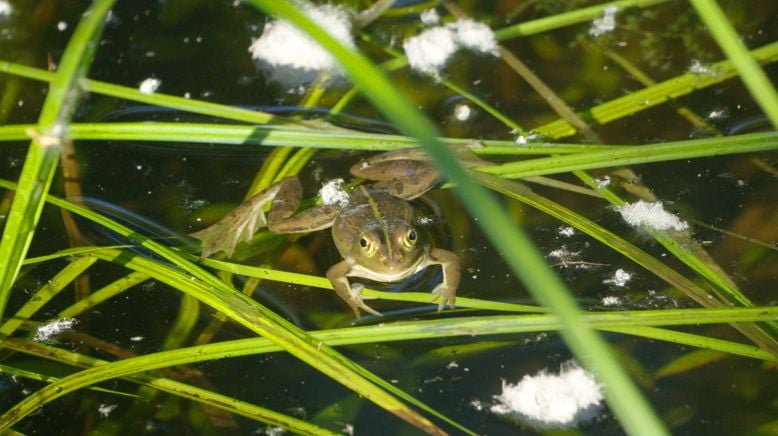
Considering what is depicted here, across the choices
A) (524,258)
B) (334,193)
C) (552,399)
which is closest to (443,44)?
(334,193)

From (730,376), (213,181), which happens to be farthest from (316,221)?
(730,376)

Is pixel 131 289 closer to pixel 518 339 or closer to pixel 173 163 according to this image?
pixel 173 163

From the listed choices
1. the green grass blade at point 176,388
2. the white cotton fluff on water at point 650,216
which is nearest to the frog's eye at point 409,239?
the green grass blade at point 176,388

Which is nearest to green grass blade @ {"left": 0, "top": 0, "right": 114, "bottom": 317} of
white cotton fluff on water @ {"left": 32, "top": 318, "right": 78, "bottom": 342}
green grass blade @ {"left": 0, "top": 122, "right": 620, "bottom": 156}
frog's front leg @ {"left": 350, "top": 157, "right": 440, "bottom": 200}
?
green grass blade @ {"left": 0, "top": 122, "right": 620, "bottom": 156}

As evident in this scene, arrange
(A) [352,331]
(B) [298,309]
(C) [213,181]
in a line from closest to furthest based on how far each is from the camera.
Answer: (A) [352,331], (B) [298,309], (C) [213,181]

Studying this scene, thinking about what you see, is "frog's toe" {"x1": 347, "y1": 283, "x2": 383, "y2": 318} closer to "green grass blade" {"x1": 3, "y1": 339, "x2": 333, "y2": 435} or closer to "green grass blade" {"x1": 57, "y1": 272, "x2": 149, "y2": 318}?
"green grass blade" {"x1": 3, "y1": 339, "x2": 333, "y2": 435}

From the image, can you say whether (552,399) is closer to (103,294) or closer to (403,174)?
(403,174)
